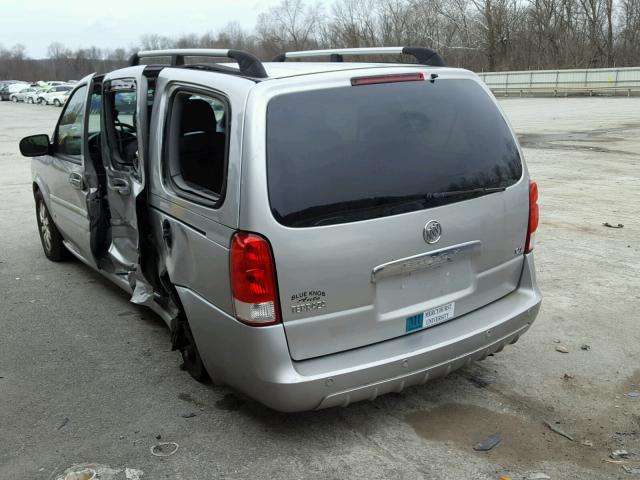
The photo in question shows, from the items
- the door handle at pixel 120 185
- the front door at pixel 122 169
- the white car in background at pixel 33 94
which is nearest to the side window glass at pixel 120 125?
the front door at pixel 122 169

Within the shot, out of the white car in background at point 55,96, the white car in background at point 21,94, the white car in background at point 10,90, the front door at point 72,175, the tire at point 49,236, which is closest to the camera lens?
the front door at point 72,175

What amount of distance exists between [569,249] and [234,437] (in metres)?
4.81

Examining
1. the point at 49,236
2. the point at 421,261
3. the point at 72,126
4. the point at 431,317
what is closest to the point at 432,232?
the point at 421,261

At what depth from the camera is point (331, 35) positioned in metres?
91.8

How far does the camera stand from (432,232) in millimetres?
3436

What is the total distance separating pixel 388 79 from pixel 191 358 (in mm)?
2097

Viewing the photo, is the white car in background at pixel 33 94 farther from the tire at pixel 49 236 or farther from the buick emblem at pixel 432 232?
the buick emblem at pixel 432 232

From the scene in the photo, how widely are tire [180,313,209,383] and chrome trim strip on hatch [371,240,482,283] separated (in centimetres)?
132

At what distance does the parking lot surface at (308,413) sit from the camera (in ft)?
11.1

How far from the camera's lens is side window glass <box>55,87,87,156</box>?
5789mm

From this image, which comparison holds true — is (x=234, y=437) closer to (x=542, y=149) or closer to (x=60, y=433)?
(x=60, y=433)

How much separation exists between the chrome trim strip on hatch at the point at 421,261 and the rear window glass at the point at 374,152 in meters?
0.25

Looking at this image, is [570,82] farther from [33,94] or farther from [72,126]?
[33,94]

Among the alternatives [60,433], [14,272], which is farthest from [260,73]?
[14,272]
